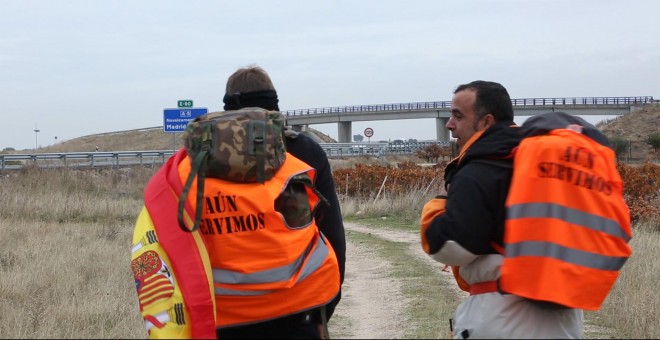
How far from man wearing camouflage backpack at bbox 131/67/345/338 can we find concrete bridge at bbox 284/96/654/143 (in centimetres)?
8407

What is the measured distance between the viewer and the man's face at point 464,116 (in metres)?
3.63

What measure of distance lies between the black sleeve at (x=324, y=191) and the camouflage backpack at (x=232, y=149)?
32cm

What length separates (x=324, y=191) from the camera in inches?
140

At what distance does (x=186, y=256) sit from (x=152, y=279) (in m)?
0.21

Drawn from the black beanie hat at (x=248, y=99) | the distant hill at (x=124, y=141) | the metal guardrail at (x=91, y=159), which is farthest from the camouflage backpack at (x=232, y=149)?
the distant hill at (x=124, y=141)

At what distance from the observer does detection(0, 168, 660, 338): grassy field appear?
6.96 m

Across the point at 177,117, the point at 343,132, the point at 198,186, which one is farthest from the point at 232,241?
the point at 343,132

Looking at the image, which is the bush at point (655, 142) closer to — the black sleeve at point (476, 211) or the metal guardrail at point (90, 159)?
the metal guardrail at point (90, 159)

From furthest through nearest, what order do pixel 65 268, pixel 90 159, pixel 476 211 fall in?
1. pixel 90 159
2. pixel 65 268
3. pixel 476 211

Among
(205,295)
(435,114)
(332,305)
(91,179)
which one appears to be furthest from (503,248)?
(435,114)

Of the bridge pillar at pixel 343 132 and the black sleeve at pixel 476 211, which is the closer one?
the black sleeve at pixel 476 211

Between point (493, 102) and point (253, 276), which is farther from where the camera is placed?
point (493, 102)

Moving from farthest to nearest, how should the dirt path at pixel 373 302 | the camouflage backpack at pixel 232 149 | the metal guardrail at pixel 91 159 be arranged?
the metal guardrail at pixel 91 159
the dirt path at pixel 373 302
the camouflage backpack at pixel 232 149

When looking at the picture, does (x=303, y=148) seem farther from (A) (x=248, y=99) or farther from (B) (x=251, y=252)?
(B) (x=251, y=252)
